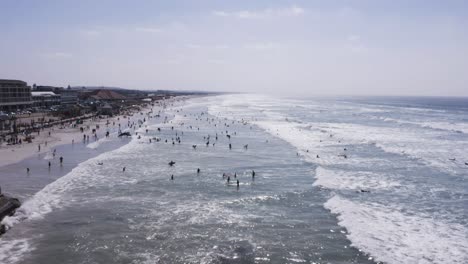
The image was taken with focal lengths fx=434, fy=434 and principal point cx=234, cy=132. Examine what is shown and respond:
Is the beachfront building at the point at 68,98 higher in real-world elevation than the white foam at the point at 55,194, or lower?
higher

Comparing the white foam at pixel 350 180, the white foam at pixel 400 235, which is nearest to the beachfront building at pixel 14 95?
the white foam at pixel 350 180

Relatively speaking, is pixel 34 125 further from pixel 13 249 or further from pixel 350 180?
pixel 13 249

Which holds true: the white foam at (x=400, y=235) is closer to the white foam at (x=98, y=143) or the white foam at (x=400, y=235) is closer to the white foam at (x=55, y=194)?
the white foam at (x=55, y=194)

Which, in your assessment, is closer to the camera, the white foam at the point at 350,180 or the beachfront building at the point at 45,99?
the white foam at the point at 350,180

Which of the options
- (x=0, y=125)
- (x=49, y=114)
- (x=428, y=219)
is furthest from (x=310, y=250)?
(x=49, y=114)

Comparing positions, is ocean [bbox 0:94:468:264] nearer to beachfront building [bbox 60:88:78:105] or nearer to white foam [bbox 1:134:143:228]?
white foam [bbox 1:134:143:228]

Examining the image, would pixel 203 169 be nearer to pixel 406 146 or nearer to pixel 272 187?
pixel 272 187
